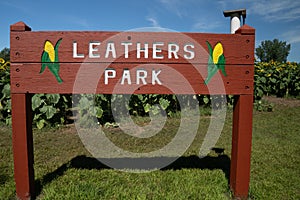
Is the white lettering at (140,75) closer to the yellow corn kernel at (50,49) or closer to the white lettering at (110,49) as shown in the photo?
the white lettering at (110,49)

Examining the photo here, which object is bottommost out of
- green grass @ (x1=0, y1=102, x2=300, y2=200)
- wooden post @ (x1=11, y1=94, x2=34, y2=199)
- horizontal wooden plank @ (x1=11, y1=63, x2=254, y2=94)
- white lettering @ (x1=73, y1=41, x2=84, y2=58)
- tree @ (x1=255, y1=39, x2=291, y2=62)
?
green grass @ (x1=0, y1=102, x2=300, y2=200)

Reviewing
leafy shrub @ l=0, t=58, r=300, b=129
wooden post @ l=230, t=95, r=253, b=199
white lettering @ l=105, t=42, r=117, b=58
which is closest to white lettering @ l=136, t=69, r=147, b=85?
white lettering @ l=105, t=42, r=117, b=58

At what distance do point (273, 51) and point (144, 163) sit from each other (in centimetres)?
8100

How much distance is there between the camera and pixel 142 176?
3.22 metres

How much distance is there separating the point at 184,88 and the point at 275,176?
173 centimetres

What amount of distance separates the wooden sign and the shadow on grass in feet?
2.85

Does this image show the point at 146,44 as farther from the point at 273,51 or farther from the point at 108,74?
the point at 273,51

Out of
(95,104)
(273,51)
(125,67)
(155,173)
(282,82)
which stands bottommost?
(155,173)

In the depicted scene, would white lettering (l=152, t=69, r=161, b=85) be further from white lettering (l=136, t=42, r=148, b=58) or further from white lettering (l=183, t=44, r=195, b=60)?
white lettering (l=183, t=44, r=195, b=60)

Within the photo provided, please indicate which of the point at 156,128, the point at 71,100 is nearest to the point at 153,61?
the point at 156,128

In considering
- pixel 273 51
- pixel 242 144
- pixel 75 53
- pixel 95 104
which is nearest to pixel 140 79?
pixel 75 53

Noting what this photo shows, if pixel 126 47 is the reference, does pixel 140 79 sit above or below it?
below

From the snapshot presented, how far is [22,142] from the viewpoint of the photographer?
103 inches

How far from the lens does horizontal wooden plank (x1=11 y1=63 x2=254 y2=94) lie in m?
2.59
